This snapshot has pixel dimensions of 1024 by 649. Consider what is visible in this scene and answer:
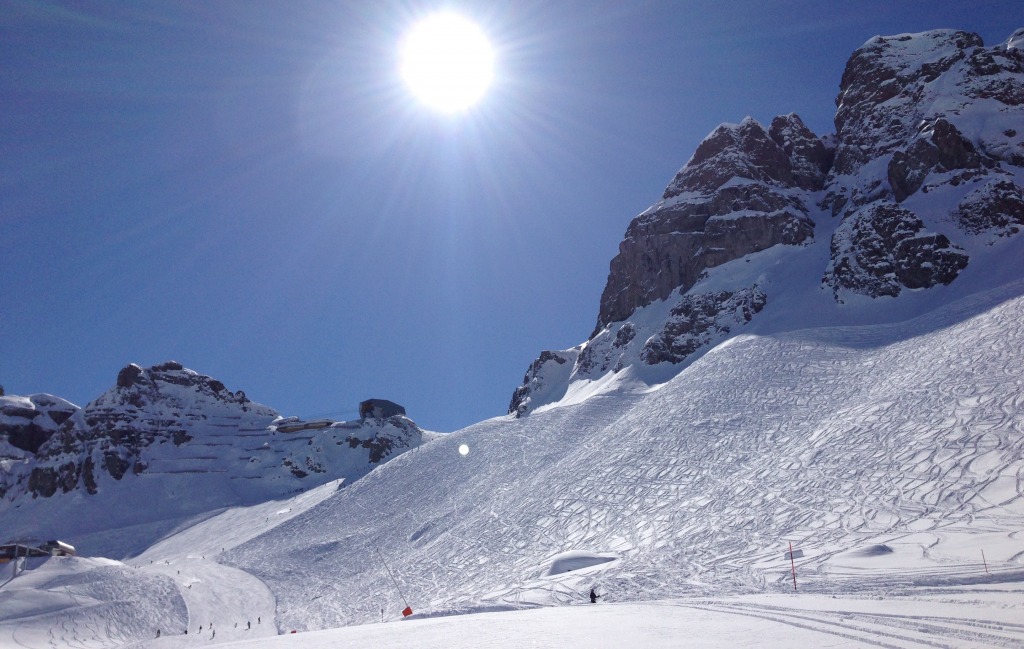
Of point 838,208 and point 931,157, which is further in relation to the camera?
point 838,208

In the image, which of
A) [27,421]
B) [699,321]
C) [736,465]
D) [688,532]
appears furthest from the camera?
[27,421]

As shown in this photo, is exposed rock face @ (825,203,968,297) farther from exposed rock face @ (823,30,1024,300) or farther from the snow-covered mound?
the snow-covered mound

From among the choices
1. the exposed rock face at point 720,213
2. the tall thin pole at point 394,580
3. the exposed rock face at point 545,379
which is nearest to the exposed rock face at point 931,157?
the exposed rock face at point 720,213

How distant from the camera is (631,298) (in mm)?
91875

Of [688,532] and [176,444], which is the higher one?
[176,444]

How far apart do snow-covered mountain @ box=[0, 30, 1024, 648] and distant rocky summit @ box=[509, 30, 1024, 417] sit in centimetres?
36

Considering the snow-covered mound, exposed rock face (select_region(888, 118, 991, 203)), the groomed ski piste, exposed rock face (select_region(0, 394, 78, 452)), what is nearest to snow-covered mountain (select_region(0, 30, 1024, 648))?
the groomed ski piste

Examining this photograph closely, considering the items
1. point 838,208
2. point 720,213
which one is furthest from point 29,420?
point 838,208

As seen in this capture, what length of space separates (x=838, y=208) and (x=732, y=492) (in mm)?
64754

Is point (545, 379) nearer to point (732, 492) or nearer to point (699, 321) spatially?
point (699, 321)

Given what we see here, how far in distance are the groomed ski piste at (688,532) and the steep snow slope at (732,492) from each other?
167 millimetres

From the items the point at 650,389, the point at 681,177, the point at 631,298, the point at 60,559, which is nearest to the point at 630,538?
the point at 650,389

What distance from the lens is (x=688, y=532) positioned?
102 ft

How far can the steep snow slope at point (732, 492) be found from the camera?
24.5 metres
